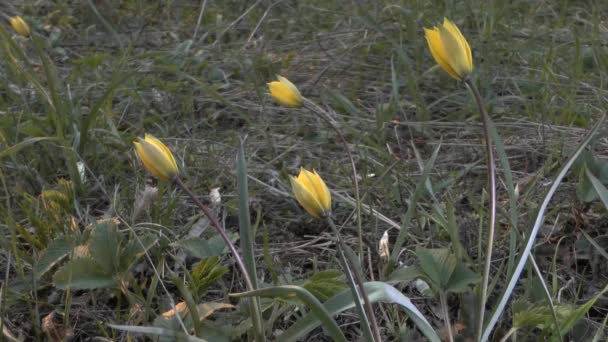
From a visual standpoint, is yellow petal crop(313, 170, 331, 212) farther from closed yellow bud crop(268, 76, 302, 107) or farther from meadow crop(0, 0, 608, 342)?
closed yellow bud crop(268, 76, 302, 107)

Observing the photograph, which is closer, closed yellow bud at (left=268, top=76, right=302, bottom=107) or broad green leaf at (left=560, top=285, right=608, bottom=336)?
broad green leaf at (left=560, top=285, right=608, bottom=336)

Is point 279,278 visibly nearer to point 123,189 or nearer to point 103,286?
point 103,286

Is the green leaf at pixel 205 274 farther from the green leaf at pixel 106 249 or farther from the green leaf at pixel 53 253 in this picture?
the green leaf at pixel 53 253

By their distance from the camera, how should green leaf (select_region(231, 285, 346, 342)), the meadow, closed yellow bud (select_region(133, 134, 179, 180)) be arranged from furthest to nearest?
the meadow, closed yellow bud (select_region(133, 134, 179, 180)), green leaf (select_region(231, 285, 346, 342))

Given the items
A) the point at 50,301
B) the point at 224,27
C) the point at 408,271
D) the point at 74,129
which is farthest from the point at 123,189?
the point at 224,27

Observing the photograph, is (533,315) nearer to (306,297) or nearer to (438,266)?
(438,266)

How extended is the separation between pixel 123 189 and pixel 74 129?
0.21 meters

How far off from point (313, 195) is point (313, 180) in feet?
0.06

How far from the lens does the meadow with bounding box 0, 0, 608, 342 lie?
1049 millimetres

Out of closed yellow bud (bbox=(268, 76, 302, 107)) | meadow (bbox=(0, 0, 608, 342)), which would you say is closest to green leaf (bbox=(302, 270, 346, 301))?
meadow (bbox=(0, 0, 608, 342))

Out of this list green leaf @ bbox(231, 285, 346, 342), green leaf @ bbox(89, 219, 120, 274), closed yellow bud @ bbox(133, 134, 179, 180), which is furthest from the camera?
green leaf @ bbox(89, 219, 120, 274)

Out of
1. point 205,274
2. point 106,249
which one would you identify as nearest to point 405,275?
point 205,274

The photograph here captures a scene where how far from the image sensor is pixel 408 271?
1.13 m

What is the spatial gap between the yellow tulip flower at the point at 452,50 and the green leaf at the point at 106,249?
1.82 feet
